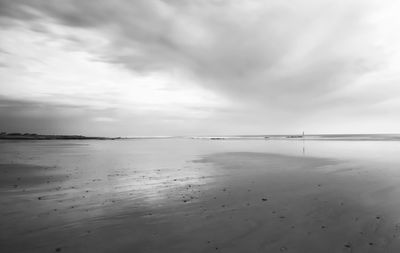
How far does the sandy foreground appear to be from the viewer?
652 centimetres

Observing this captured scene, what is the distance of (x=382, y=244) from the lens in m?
6.45

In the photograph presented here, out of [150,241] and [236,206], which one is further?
[236,206]

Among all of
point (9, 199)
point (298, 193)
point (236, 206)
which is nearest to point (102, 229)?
point (236, 206)

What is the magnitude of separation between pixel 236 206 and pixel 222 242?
3.38 m

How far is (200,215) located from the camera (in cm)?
884

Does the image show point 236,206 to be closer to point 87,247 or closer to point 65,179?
point 87,247

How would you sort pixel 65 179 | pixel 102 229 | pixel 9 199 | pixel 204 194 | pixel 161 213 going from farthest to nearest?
pixel 65 179 → pixel 204 194 → pixel 9 199 → pixel 161 213 → pixel 102 229

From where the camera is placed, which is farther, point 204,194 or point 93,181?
point 93,181

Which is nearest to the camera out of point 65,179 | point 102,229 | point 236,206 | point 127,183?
point 102,229

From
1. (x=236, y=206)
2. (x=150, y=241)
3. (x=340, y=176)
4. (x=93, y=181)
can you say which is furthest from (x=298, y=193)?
(x=93, y=181)

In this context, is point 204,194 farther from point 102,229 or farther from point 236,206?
point 102,229

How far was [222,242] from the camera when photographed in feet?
21.8

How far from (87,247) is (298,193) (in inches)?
387

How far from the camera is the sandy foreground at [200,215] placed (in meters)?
6.52
